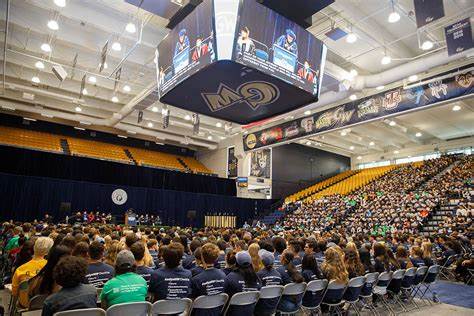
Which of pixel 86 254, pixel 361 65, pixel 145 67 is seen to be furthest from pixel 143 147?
pixel 86 254

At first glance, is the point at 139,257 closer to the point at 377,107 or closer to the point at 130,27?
the point at 130,27

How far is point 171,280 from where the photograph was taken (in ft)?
10.6

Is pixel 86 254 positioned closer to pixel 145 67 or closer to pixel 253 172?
pixel 145 67

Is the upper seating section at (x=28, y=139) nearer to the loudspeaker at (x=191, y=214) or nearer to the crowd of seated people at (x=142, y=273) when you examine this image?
the loudspeaker at (x=191, y=214)

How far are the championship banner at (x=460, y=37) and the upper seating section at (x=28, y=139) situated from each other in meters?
19.7

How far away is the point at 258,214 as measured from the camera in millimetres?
23734

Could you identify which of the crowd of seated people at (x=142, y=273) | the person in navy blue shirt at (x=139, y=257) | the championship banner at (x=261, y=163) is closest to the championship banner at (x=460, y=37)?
the crowd of seated people at (x=142, y=273)

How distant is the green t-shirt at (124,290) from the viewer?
275 centimetres

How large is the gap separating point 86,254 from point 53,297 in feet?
4.39

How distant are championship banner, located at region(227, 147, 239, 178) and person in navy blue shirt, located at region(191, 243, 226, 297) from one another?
20327 mm

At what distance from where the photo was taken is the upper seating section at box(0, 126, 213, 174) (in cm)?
1809

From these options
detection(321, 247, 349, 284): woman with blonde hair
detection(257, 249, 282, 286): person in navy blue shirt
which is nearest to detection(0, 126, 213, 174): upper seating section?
detection(257, 249, 282, 286): person in navy blue shirt

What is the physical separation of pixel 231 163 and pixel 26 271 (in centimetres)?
2112

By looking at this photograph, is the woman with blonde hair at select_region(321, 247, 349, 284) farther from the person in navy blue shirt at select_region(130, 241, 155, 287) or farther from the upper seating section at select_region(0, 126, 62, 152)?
the upper seating section at select_region(0, 126, 62, 152)
